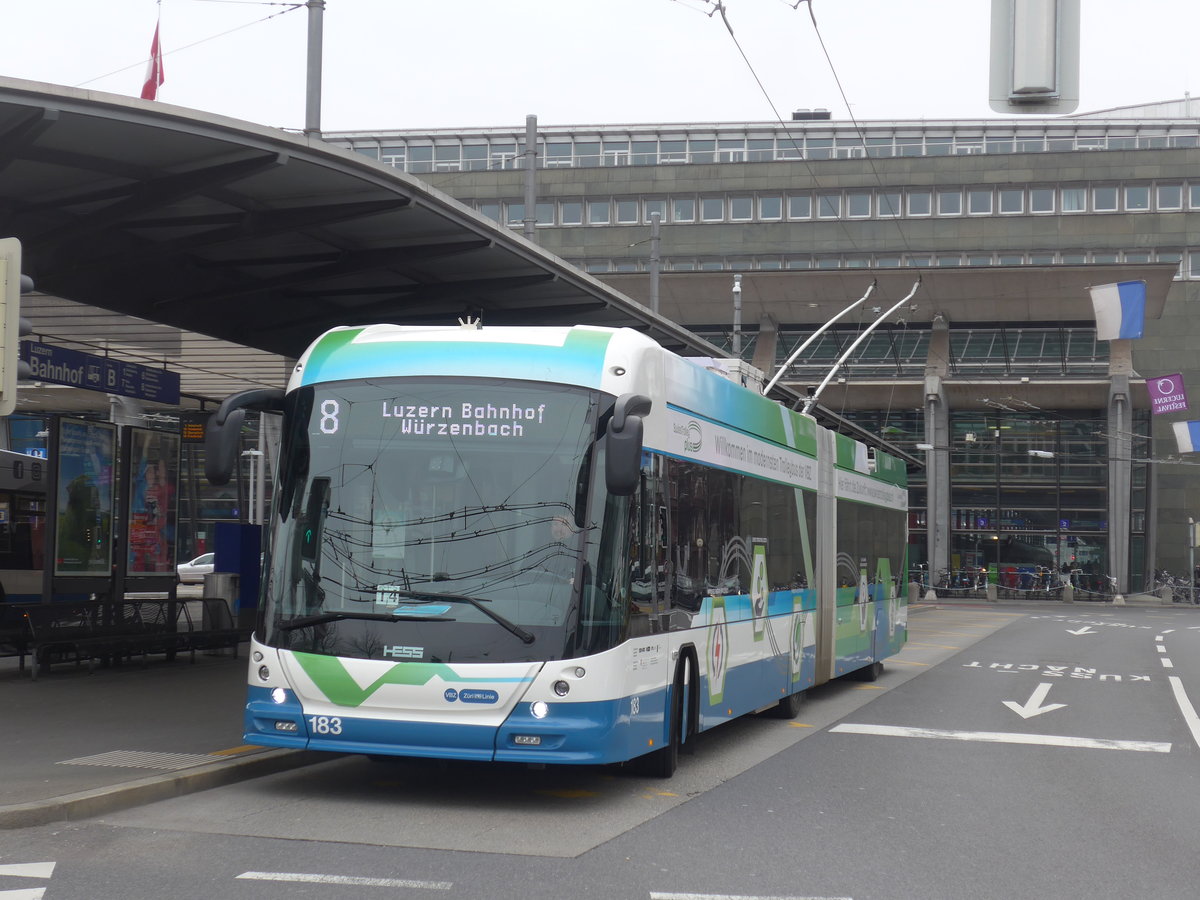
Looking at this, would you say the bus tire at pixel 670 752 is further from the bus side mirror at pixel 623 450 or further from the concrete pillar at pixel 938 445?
the concrete pillar at pixel 938 445

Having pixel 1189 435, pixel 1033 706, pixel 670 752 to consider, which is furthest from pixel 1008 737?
pixel 1189 435

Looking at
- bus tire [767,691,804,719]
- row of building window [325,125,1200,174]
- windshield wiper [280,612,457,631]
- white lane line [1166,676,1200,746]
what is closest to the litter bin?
bus tire [767,691,804,719]

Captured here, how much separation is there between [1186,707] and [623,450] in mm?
11382

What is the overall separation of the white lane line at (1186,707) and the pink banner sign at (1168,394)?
2453cm

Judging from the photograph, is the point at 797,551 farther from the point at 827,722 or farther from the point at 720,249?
the point at 720,249

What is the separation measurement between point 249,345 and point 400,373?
35.0 ft

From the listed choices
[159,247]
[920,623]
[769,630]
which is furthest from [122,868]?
[920,623]

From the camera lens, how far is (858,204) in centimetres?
6022

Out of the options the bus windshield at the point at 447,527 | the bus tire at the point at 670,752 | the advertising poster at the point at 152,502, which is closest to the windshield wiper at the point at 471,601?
the bus windshield at the point at 447,527

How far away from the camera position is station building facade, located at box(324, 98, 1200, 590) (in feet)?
173

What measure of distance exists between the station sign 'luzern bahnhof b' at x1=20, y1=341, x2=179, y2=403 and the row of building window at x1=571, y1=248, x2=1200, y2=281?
4093 centimetres

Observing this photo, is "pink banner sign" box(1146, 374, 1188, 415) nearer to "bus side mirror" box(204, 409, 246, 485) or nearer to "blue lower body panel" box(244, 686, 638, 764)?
"blue lower body panel" box(244, 686, 638, 764)

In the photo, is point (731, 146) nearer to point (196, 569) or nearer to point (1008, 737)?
point (196, 569)

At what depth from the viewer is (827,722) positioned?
14.6 meters
